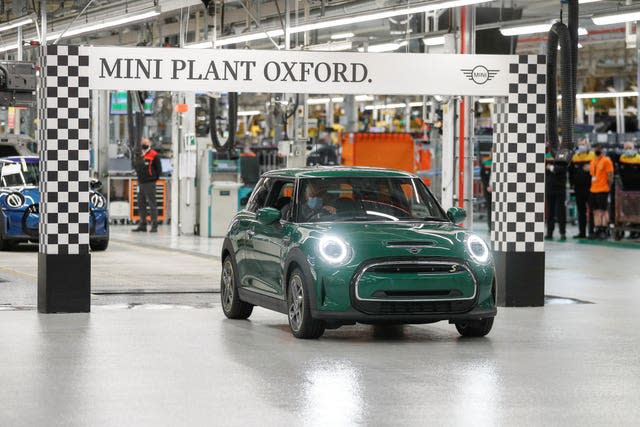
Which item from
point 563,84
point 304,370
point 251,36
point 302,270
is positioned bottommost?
point 304,370

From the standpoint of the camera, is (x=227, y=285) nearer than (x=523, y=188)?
Yes

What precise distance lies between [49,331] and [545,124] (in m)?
5.78

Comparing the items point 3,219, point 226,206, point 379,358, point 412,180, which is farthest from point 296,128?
point 379,358

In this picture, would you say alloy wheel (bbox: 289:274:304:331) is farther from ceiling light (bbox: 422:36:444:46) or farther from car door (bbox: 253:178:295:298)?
ceiling light (bbox: 422:36:444:46)

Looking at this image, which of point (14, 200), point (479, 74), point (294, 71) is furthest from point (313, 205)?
point (14, 200)

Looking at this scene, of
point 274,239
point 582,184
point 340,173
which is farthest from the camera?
point 582,184

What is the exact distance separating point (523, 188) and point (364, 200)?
2966 mm

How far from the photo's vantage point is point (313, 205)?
10906 mm

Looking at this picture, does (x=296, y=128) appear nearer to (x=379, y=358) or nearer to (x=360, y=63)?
(x=360, y=63)

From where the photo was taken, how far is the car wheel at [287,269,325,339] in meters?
10.1

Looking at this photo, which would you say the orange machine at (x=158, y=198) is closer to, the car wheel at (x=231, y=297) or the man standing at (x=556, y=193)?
the man standing at (x=556, y=193)

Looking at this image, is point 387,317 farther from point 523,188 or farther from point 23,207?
point 23,207

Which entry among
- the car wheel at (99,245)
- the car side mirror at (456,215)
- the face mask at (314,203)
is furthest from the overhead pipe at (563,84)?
the car wheel at (99,245)

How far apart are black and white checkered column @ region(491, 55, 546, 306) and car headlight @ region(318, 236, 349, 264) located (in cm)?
375
